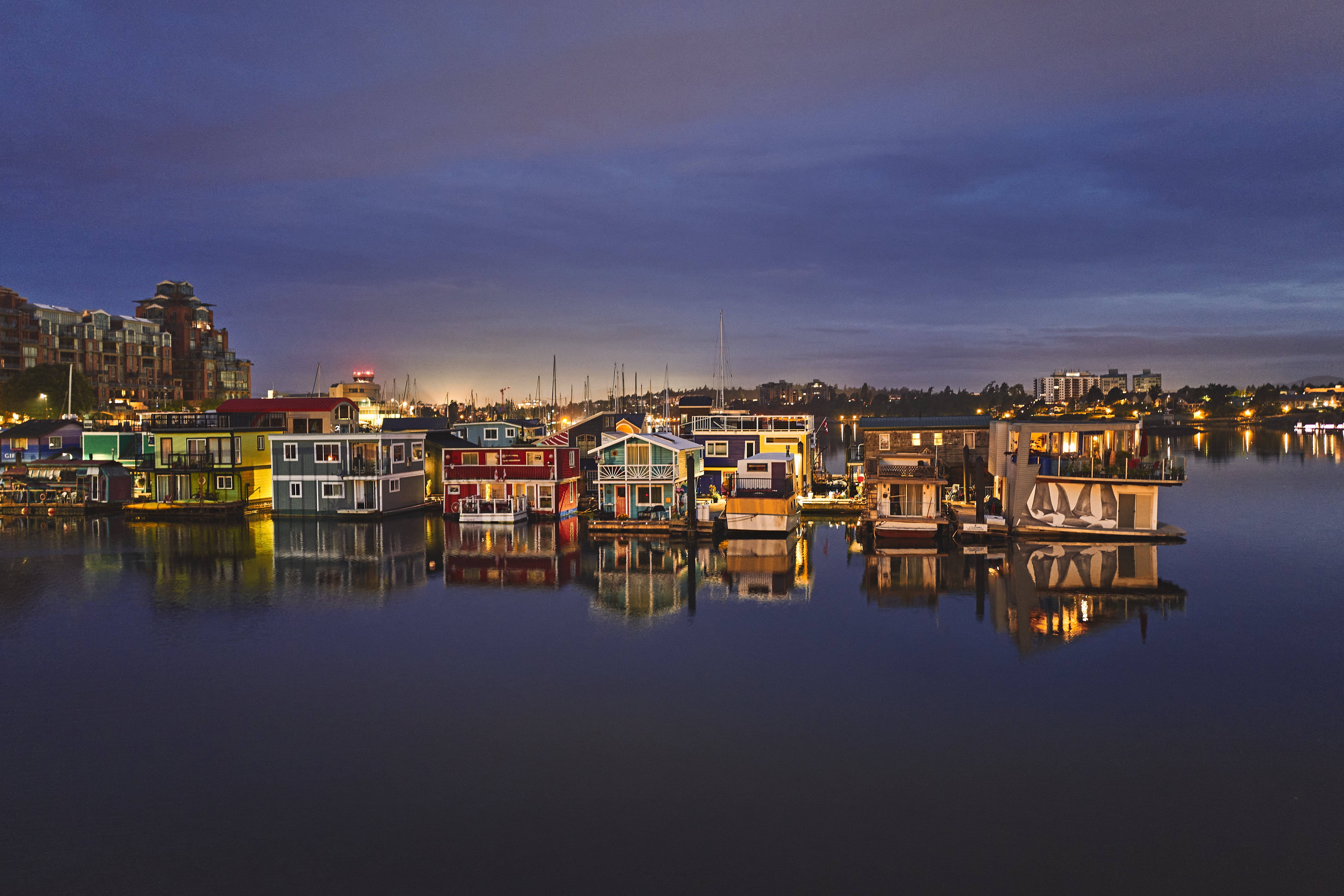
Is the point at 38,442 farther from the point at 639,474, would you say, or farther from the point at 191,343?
the point at 191,343

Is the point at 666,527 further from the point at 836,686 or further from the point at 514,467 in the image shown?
the point at 836,686

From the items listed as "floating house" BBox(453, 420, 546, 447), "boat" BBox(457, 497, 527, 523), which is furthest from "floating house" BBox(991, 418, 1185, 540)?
"floating house" BBox(453, 420, 546, 447)

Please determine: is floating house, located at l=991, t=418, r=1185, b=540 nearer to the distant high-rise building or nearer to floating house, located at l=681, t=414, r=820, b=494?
floating house, located at l=681, t=414, r=820, b=494

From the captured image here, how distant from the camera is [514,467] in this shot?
43531 mm

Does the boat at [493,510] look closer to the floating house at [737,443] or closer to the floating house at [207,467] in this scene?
the floating house at [737,443]

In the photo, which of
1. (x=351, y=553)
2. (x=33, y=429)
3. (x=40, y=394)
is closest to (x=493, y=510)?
(x=351, y=553)

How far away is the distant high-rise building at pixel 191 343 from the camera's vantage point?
121812mm

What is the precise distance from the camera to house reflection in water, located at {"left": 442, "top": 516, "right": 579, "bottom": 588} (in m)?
29.5

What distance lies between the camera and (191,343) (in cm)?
12375

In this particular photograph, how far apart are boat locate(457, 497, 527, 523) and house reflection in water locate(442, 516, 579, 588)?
306mm

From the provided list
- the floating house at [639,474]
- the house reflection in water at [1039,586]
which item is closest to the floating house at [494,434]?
the floating house at [639,474]

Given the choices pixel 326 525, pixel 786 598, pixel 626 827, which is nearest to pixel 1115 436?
pixel 786 598

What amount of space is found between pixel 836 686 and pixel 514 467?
93.1 feet

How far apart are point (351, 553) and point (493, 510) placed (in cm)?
898
